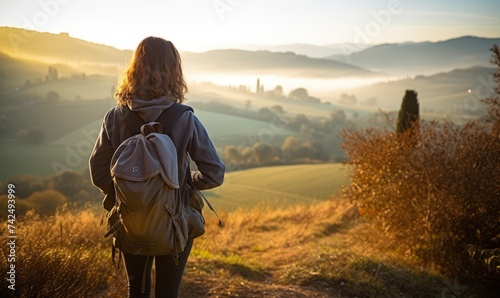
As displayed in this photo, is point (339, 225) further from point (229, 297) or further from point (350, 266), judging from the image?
point (229, 297)

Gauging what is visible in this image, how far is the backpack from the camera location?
2186 mm

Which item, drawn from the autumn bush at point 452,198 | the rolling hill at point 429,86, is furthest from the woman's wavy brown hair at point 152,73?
the rolling hill at point 429,86

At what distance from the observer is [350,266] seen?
19.2 feet

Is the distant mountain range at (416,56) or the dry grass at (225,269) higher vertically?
the distant mountain range at (416,56)

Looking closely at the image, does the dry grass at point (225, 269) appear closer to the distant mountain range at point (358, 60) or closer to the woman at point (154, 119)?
the woman at point (154, 119)

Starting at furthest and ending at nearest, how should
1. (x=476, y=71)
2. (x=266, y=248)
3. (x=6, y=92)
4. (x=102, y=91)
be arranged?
(x=476, y=71)
(x=102, y=91)
(x=6, y=92)
(x=266, y=248)

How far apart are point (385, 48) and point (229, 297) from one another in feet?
342

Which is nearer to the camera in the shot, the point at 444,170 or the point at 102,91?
the point at 444,170

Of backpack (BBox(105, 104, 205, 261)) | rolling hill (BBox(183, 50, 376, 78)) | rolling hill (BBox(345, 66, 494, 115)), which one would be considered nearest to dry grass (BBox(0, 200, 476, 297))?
backpack (BBox(105, 104, 205, 261))

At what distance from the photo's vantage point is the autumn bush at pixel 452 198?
6477mm

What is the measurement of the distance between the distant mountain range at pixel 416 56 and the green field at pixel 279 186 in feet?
191

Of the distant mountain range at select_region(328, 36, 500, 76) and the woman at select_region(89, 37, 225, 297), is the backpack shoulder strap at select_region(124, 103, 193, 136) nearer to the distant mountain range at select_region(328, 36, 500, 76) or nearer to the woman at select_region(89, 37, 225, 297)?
the woman at select_region(89, 37, 225, 297)

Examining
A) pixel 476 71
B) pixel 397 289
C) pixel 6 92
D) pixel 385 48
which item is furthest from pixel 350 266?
pixel 385 48

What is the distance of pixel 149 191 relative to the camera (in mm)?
2195
